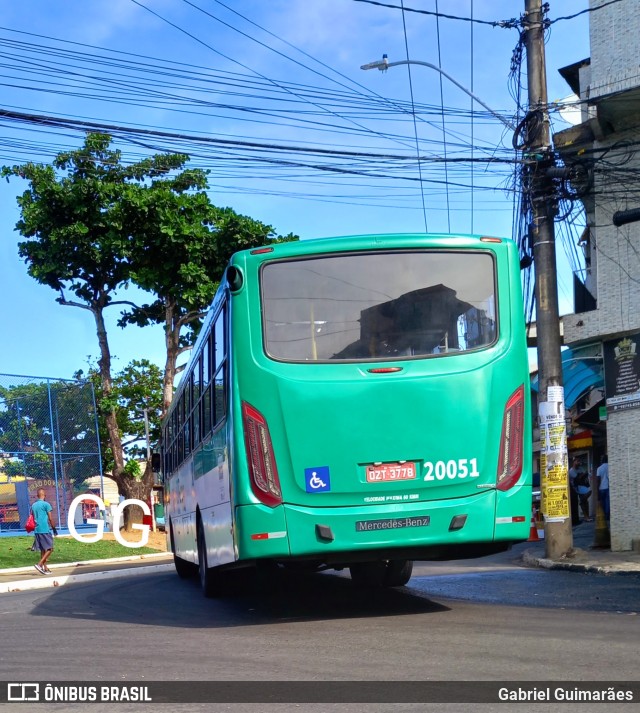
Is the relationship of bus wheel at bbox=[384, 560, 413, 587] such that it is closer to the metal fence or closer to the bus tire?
the bus tire

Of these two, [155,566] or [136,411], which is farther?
[136,411]

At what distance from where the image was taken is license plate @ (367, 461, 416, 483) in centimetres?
882

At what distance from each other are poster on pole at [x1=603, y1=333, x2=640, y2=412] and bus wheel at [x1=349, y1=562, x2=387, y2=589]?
7.16 meters

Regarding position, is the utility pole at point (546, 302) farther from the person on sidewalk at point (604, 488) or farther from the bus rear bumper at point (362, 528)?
the bus rear bumper at point (362, 528)

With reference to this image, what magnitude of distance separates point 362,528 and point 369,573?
3.98 m

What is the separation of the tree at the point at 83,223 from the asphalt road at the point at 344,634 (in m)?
17.6

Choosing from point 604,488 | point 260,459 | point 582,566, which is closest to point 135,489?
point 604,488

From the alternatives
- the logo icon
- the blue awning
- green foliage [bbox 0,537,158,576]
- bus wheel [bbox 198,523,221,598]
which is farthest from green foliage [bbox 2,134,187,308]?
the logo icon

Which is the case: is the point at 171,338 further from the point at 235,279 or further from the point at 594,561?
the point at 235,279

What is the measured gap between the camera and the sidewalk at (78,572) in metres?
18.5

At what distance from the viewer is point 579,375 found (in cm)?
2188

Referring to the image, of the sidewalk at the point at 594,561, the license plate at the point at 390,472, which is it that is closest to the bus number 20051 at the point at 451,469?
the license plate at the point at 390,472

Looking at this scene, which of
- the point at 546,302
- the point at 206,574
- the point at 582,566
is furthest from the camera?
A: the point at 546,302

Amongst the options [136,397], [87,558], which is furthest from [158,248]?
[136,397]
